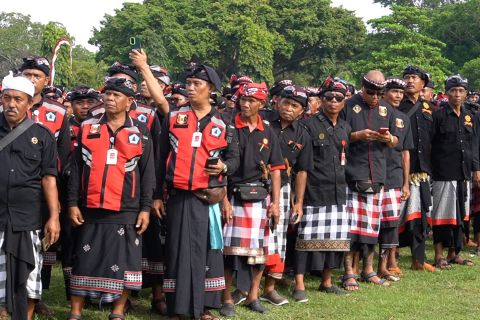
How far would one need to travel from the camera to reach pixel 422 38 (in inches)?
1549

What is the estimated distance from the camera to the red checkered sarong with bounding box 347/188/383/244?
796cm

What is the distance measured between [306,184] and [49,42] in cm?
3866

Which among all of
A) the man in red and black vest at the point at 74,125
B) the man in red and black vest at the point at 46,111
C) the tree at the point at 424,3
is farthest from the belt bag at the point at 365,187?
the tree at the point at 424,3

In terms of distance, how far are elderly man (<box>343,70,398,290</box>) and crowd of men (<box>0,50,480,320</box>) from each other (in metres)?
0.02

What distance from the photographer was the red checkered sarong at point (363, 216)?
796 centimetres

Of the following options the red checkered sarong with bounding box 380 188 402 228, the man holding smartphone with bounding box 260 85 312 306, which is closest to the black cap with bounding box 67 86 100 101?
the man holding smartphone with bounding box 260 85 312 306

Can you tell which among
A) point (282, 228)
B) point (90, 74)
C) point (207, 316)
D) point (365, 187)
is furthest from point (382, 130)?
point (90, 74)

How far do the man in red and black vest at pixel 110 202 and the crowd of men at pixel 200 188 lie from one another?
1cm

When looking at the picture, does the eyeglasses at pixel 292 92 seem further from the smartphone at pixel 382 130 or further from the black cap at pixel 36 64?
the black cap at pixel 36 64

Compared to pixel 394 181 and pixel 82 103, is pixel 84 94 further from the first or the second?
pixel 394 181

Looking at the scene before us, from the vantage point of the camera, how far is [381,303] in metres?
7.12

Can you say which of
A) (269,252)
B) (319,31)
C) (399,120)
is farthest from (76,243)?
(319,31)

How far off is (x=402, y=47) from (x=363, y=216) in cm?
3261

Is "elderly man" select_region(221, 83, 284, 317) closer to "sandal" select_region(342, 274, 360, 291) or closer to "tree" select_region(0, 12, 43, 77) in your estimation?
"sandal" select_region(342, 274, 360, 291)
